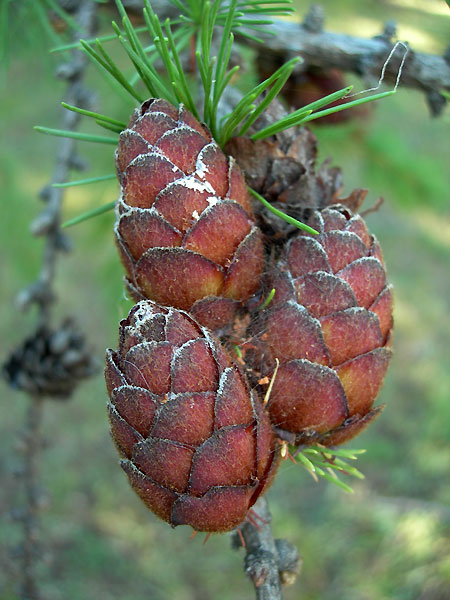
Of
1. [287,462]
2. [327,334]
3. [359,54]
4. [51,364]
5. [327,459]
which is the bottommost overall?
[287,462]

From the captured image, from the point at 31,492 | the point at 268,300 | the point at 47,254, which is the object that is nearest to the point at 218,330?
the point at 268,300

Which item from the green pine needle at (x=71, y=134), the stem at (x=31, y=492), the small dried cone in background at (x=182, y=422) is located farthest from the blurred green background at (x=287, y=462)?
the small dried cone in background at (x=182, y=422)

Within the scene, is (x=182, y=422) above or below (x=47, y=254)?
above

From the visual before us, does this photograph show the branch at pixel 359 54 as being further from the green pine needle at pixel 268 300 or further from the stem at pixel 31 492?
the stem at pixel 31 492

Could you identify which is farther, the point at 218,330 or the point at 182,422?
the point at 218,330

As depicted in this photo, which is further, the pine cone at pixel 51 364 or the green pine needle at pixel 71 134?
the pine cone at pixel 51 364

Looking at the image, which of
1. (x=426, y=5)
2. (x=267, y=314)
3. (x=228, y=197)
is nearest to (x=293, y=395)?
(x=267, y=314)

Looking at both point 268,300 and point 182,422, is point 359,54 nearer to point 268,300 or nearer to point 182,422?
point 268,300
